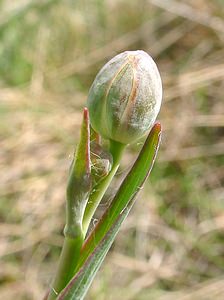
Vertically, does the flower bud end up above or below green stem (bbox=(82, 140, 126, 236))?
above

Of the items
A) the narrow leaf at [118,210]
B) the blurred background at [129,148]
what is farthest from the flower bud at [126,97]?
the blurred background at [129,148]

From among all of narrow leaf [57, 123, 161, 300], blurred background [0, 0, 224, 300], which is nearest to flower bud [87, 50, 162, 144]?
narrow leaf [57, 123, 161, 300]

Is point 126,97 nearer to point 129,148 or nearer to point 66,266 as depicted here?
point 66,266

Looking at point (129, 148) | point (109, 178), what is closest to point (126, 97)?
point (109, 178)

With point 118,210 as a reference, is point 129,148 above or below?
below

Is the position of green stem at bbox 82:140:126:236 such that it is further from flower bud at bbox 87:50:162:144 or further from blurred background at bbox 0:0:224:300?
blurred background at bbox 0:0:224:300

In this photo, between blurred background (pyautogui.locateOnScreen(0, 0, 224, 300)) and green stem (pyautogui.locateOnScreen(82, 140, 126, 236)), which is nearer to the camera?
green stem (pyautogui.locateOnScreen(82, 140, 126, 236))

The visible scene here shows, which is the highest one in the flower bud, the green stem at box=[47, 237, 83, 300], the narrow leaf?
the flower bud
